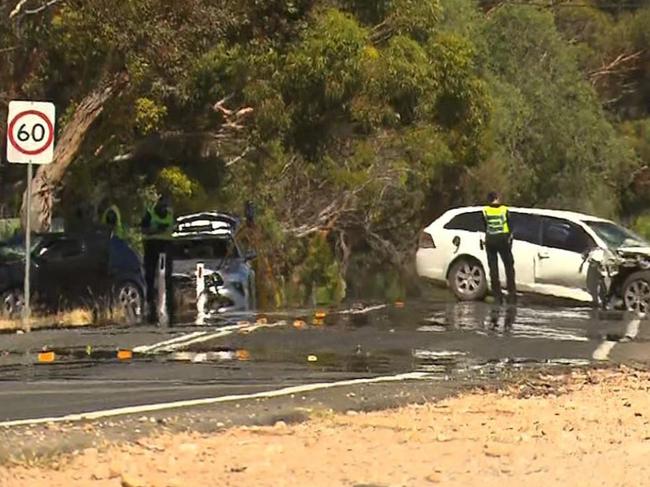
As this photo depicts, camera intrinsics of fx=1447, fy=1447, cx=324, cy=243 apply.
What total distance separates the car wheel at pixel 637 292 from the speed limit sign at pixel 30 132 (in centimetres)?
957

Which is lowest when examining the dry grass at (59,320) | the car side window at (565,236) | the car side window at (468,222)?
the dry grass at (59,320)

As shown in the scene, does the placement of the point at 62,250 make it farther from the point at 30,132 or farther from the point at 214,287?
the point at 30,132

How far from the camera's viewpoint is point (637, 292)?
22.2 m

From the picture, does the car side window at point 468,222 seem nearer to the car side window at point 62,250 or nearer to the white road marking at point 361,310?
the white road marking at point 361,310

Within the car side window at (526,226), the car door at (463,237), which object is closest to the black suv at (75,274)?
the car door at (463,237)

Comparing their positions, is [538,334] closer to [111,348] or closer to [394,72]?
[111,348]

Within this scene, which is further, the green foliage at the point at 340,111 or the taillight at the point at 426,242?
the taillight at the point at 426,242

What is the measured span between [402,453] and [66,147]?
1413 centimetres

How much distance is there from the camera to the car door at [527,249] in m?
23.4

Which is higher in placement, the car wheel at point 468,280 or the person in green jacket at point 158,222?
the person in green jacket at point 158,222

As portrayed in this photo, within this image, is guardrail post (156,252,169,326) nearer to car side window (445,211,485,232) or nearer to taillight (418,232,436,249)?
taillight (418,232,436,249)

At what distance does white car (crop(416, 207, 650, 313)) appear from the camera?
22.5 meters

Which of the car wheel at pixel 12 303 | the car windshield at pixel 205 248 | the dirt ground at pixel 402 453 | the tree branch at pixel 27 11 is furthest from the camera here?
the car windshield at pixel 205 248

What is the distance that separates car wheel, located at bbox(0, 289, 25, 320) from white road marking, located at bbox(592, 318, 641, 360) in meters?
7.80
